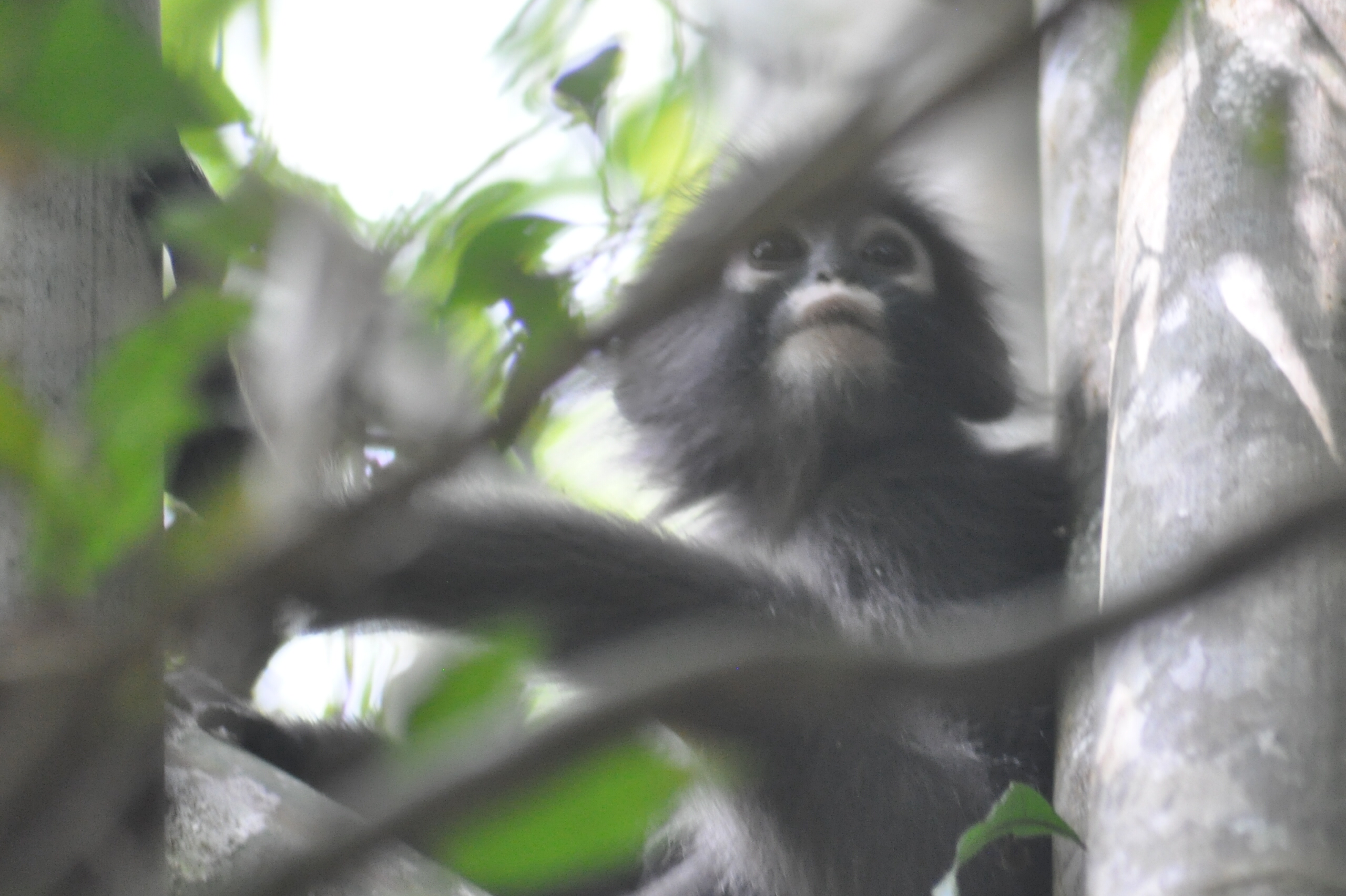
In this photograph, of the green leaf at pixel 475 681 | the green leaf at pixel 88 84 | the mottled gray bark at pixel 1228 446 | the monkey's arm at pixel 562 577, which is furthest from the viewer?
the monkey's arm at pixel 562 577

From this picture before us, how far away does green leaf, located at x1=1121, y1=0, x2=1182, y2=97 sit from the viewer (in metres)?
0.62

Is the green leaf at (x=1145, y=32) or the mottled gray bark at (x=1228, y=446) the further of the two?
the mottled gray bark at (x=1228, y=446)

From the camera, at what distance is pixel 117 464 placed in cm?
68

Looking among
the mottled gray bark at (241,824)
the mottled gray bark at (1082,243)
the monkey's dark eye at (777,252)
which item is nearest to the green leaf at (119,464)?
the mottled gray bark at (241,824)

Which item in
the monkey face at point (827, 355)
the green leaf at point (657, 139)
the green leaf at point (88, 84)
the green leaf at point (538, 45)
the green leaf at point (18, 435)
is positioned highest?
the green leaf at point (88, 84)

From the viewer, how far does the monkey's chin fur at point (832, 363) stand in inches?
115

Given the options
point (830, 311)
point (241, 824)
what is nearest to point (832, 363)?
point (830, 311)

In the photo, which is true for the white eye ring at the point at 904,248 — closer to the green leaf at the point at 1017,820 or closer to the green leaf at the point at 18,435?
the green leaf at the point at 1017,820

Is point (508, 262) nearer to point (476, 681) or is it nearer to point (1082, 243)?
point (476, 681)

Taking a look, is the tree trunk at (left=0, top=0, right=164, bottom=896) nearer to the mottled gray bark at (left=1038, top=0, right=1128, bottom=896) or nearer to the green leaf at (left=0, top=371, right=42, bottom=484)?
the green leaf at (left=0, top=371, right=42, bottom=484)

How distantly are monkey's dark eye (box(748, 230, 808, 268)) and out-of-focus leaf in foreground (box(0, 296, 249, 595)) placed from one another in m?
2.45

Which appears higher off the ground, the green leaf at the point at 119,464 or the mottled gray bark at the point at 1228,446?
the green leaf at the point at 119,464

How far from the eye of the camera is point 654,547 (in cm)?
234

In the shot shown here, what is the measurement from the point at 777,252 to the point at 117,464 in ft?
8.32
